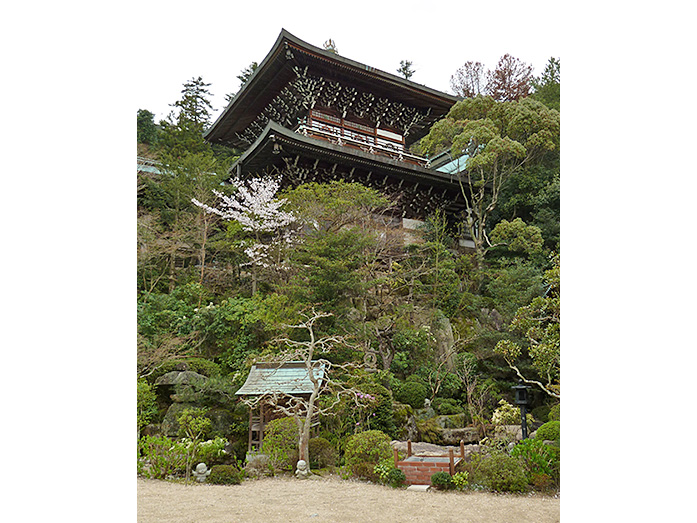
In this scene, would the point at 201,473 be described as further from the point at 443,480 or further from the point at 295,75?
the point at 295,75

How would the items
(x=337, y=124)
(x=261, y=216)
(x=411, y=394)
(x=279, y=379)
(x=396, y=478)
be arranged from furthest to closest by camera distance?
1. (x=337, y=124)
2. (x=261, y=216)
3. (x=411, y=394)
4. (x=279, y=379)
5. (x=396, y=478)

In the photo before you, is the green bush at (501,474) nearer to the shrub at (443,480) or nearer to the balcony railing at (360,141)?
the shrub at (443,480)

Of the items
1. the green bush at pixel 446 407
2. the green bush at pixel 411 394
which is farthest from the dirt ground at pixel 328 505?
the green bush at pixel 446 407

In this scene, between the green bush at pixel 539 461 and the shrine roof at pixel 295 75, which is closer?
the green bush at pixel 539 461

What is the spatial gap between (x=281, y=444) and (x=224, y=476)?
55cm

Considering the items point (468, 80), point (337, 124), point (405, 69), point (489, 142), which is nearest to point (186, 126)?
point (337, 124)

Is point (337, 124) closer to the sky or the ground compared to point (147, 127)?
closer to the ground

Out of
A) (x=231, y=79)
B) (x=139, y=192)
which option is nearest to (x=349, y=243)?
(x=231, y=79)

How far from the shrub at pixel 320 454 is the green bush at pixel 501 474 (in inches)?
50.3

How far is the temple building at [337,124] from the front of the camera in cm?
649

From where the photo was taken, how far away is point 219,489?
11.6 feet

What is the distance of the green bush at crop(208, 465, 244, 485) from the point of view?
366 cm

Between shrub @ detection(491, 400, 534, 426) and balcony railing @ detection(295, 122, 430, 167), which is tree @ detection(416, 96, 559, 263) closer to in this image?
balcony railing @ detection(295, 122, 430, 167)

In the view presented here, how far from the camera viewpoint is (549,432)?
4.07 metres
